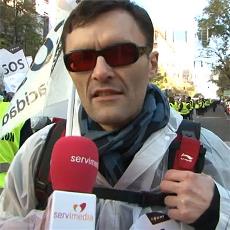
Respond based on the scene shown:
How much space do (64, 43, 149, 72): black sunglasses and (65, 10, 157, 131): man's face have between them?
0.01 meters

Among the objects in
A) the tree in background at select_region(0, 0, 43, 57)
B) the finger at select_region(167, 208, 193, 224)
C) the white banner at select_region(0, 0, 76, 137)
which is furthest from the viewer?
the tree in background at select_region(0, 0, 43, 57)

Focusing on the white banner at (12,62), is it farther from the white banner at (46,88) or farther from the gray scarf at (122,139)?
the gray scarf at (122,139)

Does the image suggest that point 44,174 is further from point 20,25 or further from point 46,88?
point 20,25

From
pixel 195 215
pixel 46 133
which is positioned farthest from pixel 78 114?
pixel 195 215

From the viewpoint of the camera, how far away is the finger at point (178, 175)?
5.30 ft

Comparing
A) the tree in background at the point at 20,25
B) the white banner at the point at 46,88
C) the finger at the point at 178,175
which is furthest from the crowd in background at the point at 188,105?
the tree in background at the point at 20,25

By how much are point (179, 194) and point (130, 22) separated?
1.82 ft

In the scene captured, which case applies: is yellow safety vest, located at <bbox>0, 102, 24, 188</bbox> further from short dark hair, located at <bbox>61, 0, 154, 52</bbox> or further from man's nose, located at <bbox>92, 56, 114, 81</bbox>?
man's nose, located at <bbox>92, 56, 114, 81</bbox>

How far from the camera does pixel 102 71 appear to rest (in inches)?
66.7

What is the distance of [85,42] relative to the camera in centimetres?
176

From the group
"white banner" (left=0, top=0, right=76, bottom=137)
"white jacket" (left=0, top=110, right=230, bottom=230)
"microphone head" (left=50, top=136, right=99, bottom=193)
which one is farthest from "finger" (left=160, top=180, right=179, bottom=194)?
"white banner" (left=0, top=0, right=76, bottom=137)

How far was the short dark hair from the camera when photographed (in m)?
1.79

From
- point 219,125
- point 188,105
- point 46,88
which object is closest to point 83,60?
point 46,88

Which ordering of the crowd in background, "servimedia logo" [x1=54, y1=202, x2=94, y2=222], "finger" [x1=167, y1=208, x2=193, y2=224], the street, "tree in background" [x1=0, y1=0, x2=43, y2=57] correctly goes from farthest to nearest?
"tree in background" [x1=0, y1=0, x2=43, y2=57]
the crowd in background
the street
"finger" [x1=167, y1=208, x2=193, y2=224]
"servimedia logo" [x1=54, y1=202, x2=94, y2=222]
